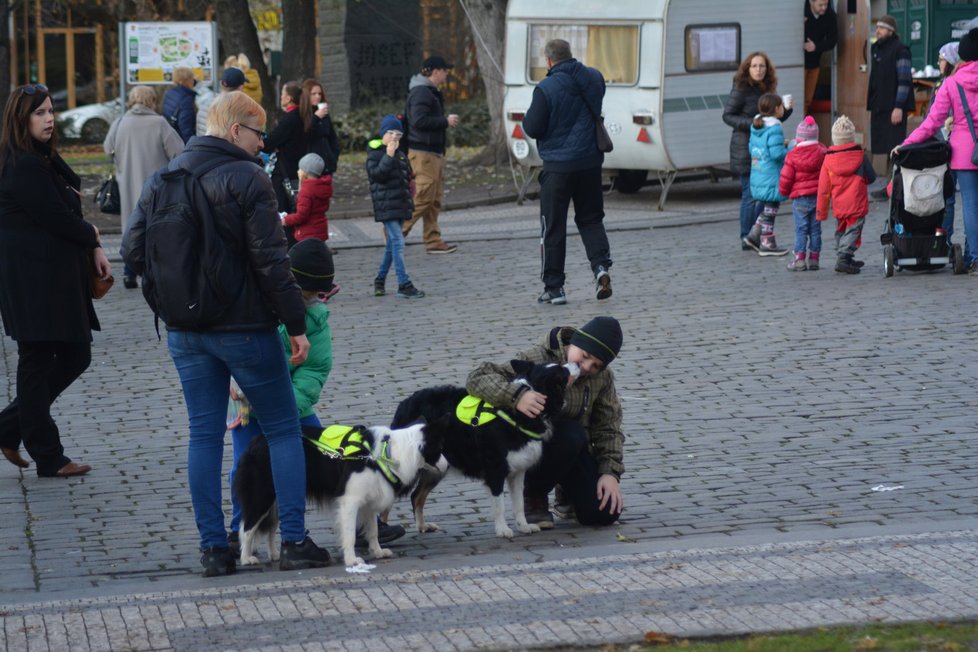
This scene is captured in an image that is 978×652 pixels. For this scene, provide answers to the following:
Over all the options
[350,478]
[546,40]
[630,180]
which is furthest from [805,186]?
[350,478]

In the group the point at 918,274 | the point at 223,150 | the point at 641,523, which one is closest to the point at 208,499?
the point at 223,150

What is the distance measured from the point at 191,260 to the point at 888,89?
1408 centimetres

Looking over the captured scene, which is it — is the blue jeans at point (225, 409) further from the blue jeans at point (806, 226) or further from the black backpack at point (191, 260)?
the blue jeans at point (806, 226)

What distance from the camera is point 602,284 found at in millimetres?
12438

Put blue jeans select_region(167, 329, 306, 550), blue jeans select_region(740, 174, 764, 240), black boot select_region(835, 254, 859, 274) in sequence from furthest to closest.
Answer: blue jeans select_region(740, 174, 764, 240), black boot select_region(835, 254, 859, 274), blue jeans select_region(167, 329, 306, 550)

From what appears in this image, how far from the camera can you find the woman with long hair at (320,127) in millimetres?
15156

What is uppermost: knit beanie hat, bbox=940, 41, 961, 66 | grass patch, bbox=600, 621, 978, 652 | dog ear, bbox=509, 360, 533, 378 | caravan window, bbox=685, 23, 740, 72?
caravan window, bbox=685, 23, 740, 72

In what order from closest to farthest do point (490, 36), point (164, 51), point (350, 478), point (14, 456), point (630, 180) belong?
point (350, 478), point (14, 456), point (630, 180), point (164, 51), point (490, 36)

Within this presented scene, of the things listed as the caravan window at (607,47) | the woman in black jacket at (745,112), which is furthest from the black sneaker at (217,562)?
the caravan window at (607,47)

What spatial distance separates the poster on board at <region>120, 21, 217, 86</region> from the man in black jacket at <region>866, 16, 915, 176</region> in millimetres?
8695

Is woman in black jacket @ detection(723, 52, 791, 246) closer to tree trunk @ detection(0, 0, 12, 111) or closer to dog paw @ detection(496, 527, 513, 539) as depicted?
dog paw @ detection(496, 527, 513, 539)

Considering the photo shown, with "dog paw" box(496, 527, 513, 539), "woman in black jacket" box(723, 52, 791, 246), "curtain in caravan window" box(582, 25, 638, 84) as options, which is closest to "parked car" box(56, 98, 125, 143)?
"curtain in caravan window" box(582, 25, 638, 84)

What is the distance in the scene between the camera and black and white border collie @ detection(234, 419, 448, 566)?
585 centimetres

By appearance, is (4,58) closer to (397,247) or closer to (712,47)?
(712,47)
